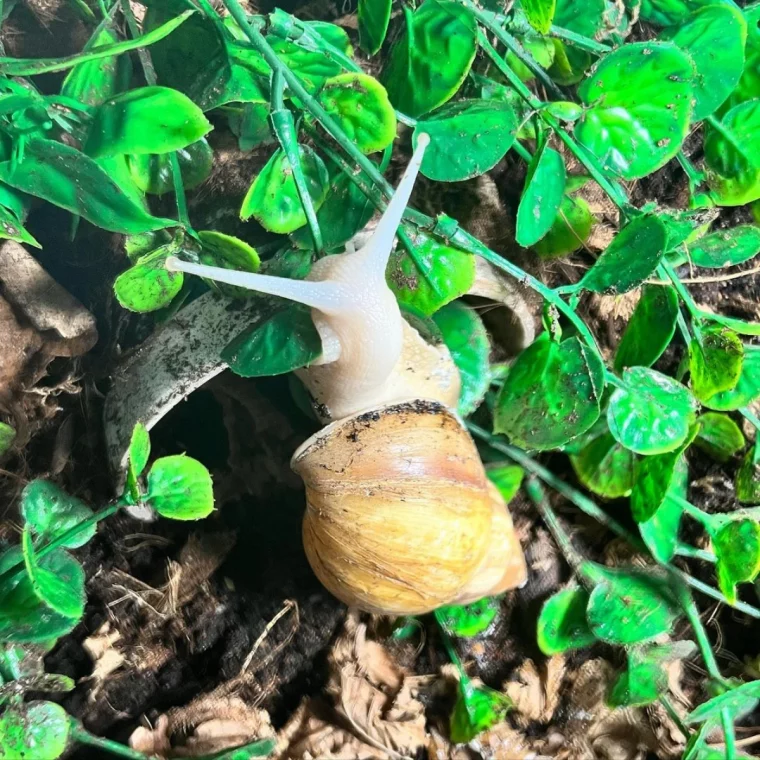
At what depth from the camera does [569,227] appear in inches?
40.8

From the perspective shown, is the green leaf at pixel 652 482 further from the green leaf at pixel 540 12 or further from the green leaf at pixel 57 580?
the green leaf at pixel 57 580

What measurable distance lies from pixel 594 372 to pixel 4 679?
2.75ft

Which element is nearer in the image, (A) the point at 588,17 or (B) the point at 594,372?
(B) the point at 594,372

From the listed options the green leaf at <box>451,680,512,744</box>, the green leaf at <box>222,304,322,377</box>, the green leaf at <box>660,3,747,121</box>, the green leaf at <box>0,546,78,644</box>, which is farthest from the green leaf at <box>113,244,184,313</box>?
the green leaf at <box>451,680,512,744</box>

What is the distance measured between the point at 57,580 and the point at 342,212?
0.58 m

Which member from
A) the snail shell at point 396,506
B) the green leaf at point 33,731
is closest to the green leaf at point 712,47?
the snail shell at point 396,506

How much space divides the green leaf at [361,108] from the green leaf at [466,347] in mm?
337

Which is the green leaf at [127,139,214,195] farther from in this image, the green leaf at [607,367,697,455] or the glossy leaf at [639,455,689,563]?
the glossy leaf at [639,455,689,563]

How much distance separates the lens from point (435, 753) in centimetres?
113

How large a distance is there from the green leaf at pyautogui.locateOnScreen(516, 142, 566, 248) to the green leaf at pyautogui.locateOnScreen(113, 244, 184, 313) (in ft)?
1.46

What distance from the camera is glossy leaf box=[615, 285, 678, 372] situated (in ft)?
2.99

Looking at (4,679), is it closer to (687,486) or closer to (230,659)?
(230,659)

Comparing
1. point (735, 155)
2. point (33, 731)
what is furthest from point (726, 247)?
point (33, 731)

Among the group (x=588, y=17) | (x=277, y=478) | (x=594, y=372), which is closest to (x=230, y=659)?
(x=277, y=478)
